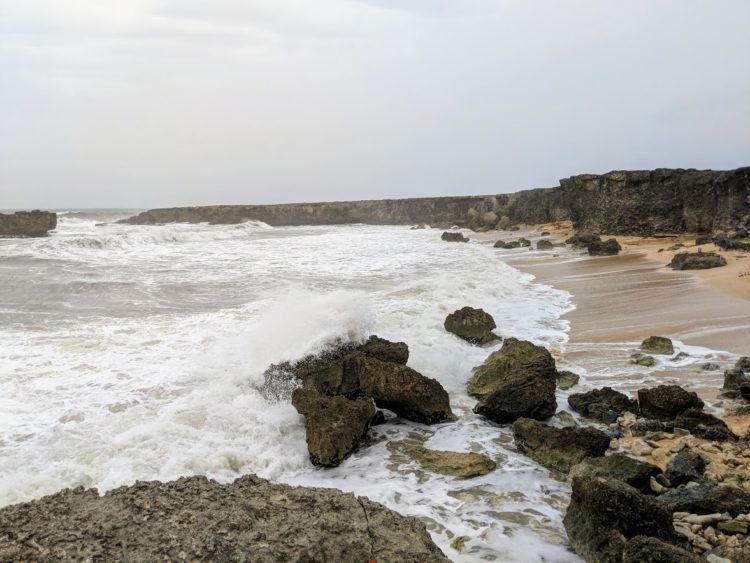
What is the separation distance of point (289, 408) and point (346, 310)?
161cm

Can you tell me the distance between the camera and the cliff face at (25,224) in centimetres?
2916

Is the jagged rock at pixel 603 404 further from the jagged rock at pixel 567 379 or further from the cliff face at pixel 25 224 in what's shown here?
the cliff face at pixel 25 224

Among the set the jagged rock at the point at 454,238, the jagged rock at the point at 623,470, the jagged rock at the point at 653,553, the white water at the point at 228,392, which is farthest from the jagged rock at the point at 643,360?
the jagged rock at the point at 454,238

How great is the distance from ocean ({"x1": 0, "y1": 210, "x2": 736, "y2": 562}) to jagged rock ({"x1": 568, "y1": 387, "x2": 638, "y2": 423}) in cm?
90

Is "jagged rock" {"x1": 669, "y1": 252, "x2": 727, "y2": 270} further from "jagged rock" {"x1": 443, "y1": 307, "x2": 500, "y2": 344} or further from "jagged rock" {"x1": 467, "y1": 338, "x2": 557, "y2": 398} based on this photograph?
"jagged rock" {"x1": 467, "y1": 338, "x2": 557, "y2": 398}

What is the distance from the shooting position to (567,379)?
18.6 ft

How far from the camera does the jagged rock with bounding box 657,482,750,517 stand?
293cm

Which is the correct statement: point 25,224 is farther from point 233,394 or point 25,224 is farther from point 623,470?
point 623,470

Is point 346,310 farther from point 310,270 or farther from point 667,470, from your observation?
point 310,270

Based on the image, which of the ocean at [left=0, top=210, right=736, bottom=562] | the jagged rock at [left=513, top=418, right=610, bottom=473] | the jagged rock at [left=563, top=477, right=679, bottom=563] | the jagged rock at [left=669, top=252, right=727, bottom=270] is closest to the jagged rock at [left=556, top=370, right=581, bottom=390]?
the ocean at [left=0, top=210, right=736, bottom=562]

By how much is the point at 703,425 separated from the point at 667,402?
346mm

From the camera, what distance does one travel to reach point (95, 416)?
15.5 feet

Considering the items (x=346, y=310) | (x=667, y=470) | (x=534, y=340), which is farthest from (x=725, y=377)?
(x=346, y=310)

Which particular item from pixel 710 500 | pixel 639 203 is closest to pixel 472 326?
pixel 710 500
